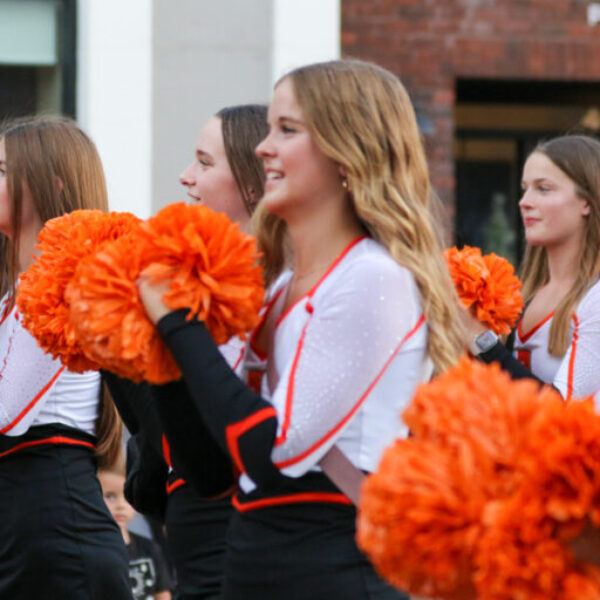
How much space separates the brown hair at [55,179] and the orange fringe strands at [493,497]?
2.06 m

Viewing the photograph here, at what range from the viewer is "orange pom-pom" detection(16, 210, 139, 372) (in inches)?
108

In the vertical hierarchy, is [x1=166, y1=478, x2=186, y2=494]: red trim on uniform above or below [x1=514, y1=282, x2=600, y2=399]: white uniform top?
below

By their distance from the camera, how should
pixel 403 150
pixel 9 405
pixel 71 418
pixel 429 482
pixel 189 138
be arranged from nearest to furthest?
1. pixel 429 482
2. pixel 403 150
3. pixel 9 405
4. pixel 71 418
5. pixel 189 138

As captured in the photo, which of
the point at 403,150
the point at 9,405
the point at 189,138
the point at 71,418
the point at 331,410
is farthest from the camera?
the point at 189,138

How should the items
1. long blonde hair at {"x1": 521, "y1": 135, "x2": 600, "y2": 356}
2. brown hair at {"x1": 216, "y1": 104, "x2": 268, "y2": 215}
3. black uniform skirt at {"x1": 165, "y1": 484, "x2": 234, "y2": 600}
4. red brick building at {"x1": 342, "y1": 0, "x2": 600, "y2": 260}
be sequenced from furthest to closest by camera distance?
red brick building at {"x1": 342, "y1": 0, "x2": 600, "y2": 260} < long blonde hair at {"x1": 521, "y1": 135, "x2": 600, "y2": 356} < brown hair at {"x1": 216, "y1": 104, "x2": 268, "y2": 215} < black uniform skirt at {"x1": 165, "y1": 484, "x2": 234, "y2": 600}

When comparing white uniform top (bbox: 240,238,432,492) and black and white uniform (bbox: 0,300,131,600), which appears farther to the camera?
black and white uniform (bbox: 0,300,131,600)

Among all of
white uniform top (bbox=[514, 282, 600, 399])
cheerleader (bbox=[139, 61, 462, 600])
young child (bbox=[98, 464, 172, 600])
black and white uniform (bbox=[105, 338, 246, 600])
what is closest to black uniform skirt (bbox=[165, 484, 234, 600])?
black and white uniform (bbox=[105, 338, 246, 600])

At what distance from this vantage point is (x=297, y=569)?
89.4 inches

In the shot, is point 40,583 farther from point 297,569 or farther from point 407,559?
point 407,559

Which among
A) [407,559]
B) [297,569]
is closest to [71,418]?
[297,569]

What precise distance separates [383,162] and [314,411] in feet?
1.60

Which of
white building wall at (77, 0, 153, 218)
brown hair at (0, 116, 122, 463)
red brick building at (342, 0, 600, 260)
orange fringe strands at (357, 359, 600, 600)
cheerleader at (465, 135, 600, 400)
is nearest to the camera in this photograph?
orange fringe strands at (357, 359, 600, 600)

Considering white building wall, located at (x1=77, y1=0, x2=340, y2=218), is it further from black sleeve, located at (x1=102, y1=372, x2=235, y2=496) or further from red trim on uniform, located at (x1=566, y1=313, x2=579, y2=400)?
black sleeve, located at (x1=102, y1=372, x2=235, y2=496)

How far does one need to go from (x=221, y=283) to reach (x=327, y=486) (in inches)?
15.4
